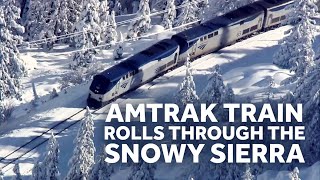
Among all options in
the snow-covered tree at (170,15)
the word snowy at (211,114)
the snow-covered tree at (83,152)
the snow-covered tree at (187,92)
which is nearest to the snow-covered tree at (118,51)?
the snow-covered tree at (170,15)

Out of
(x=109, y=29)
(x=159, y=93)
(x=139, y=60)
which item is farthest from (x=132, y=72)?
(x=109, y=29)

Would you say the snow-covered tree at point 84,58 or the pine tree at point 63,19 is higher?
the pine tree at point 63,19

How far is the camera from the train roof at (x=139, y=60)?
3934cm

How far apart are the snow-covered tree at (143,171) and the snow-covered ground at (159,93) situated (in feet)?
10.5

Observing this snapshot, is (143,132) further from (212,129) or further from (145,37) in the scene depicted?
(145,37)

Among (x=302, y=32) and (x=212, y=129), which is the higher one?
(x=302, y=32)

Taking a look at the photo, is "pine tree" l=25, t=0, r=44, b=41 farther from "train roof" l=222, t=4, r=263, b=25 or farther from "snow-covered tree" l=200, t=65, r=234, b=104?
"snow-covered tree" l=200, t=65, r=234, b=104

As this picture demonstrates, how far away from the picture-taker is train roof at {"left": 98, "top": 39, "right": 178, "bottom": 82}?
3934 cm

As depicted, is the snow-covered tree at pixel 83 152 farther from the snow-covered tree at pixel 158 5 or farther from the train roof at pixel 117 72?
the snow-covered tree at pixel 158 5

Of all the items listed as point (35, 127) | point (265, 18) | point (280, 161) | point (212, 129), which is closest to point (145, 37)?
point (265, 18)

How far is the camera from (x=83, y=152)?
27891 mm

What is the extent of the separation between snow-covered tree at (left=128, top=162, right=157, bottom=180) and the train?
10.4 meters

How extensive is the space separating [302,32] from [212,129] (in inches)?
364

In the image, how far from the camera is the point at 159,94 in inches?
1630
